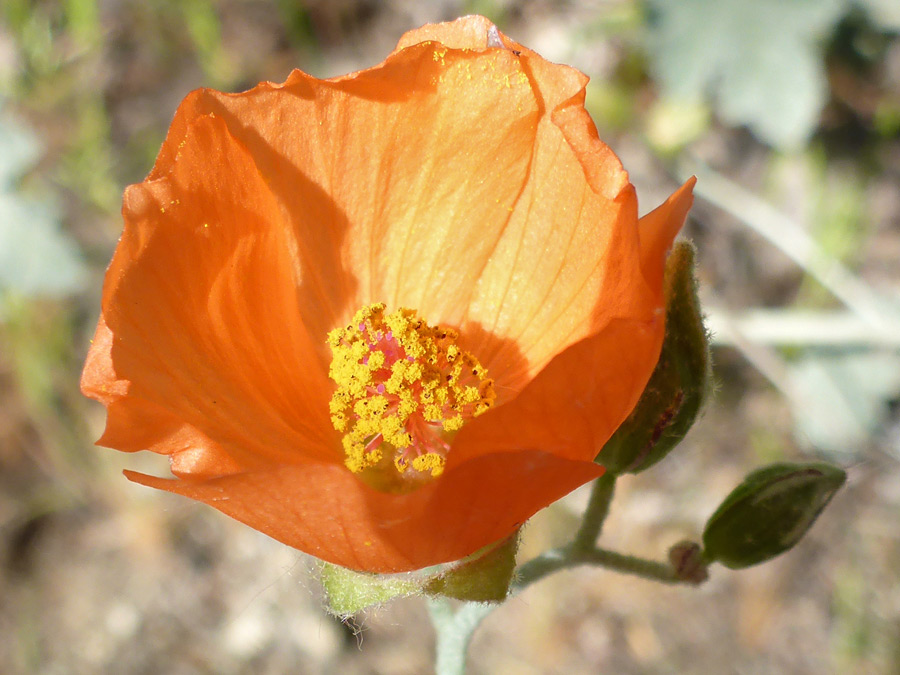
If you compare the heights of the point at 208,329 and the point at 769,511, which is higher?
the point at 208,329

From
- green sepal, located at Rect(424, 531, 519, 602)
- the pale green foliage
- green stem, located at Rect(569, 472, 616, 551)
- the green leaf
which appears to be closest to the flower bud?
green stem, located at Rect(569, 472, 616, 551)

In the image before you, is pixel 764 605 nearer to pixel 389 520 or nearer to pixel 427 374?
pixel 427 374

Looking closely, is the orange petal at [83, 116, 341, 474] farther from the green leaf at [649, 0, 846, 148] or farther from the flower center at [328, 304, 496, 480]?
the green leaf at [649, 0, 846, 148]

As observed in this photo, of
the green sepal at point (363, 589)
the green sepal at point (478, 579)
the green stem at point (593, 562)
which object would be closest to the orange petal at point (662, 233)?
the green sepal at point (478, 579)

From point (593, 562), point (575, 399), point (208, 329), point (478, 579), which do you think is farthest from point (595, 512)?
point (208, 329)

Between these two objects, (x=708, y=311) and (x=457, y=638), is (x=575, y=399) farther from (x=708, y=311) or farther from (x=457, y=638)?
(x=708, y=311)
